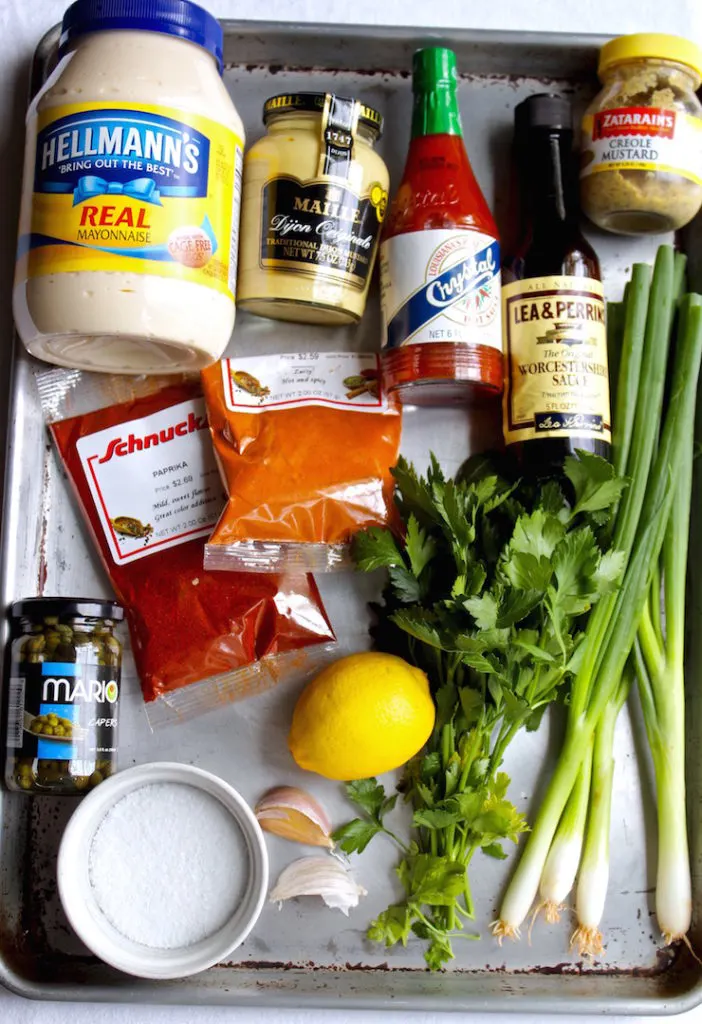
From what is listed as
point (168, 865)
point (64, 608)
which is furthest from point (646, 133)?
point (168, 865)

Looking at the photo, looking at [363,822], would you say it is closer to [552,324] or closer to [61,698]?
[61,698]

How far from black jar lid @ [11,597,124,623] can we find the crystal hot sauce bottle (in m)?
0.36

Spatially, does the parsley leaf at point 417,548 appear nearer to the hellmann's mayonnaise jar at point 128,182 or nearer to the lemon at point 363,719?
the lemon at point 363,719

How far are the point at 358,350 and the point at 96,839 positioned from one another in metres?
0.57

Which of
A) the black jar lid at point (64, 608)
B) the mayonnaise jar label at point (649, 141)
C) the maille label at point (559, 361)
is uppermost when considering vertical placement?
the mayonnaise jar label at point (649, 141)

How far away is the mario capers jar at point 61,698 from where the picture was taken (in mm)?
892

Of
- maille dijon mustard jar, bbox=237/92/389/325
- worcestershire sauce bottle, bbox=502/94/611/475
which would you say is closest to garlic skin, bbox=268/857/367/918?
worcestershire sauce bottle, bbox=502/94/611/475

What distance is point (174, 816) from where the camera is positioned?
92 centimetres

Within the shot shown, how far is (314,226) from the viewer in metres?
0.94

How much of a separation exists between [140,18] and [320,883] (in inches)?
33.5

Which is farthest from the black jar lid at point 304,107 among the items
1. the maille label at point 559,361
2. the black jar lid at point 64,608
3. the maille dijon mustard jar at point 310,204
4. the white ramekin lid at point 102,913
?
the white ramekin lid at point 102,913

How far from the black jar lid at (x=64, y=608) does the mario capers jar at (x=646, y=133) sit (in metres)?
0.66

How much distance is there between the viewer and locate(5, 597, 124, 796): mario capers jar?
0.89m

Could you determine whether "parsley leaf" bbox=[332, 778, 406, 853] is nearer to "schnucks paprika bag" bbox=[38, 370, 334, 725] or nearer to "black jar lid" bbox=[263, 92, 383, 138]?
"schnucks paprika bag" bbox=[38, 370, 334, 725]
